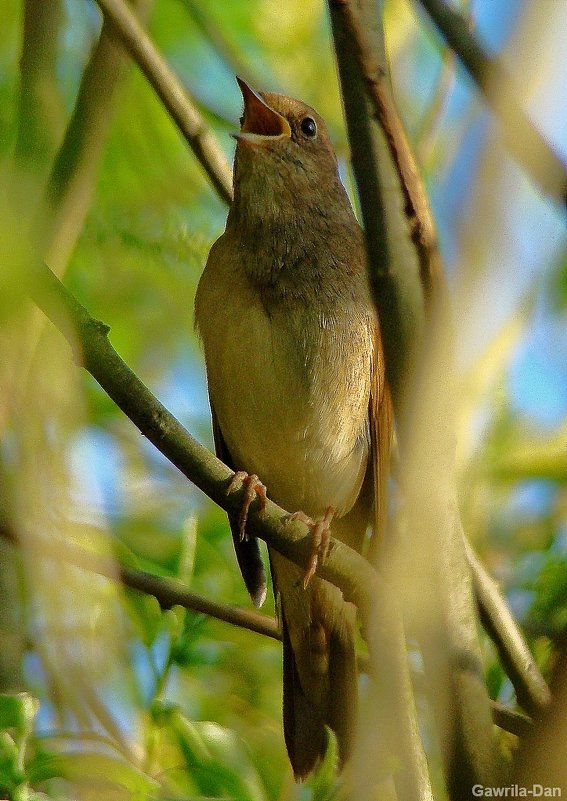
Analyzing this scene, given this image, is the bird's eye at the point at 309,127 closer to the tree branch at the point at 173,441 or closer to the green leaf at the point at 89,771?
the tree branch at the point at 173,441

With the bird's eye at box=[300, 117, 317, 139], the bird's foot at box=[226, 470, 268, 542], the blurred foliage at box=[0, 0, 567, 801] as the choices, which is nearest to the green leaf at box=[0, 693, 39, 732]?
the blurred foliage at box=[0, 0, 567, 801]

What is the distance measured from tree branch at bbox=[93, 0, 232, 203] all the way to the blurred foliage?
13 centimetres

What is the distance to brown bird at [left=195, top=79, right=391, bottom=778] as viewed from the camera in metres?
3.49

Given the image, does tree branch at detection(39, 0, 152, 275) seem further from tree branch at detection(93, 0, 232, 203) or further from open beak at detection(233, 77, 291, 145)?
open beak at detection(233, 77, 291, 145)

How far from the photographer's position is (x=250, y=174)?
3.71 meters

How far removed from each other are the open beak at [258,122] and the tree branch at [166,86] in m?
0.18

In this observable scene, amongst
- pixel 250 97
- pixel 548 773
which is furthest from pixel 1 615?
pixel 250 97

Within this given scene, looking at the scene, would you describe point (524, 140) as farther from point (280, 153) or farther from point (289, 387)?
point (280, 153)

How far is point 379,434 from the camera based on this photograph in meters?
3.70

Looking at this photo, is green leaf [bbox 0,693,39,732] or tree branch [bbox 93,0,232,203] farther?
tree branch [bbox 93,0,232,203]

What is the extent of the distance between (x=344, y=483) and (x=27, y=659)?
1.34 m

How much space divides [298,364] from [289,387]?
0.09 metres

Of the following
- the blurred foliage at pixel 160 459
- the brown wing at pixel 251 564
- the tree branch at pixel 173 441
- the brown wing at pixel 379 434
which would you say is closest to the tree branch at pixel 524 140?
the blurred foliage at pixel 160 459

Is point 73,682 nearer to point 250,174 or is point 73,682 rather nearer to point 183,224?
point 183,224
